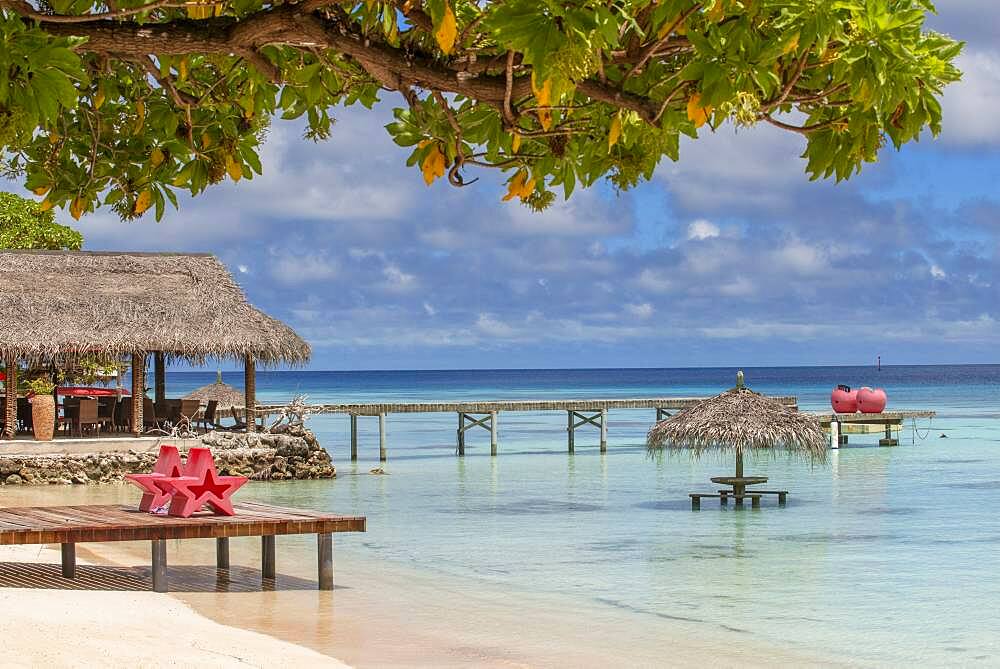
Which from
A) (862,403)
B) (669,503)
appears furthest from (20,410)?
(862,403)

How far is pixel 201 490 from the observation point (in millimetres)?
7969

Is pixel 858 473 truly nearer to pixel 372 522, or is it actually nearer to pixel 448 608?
pixel 372 522

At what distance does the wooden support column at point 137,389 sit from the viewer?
1903 centimetres

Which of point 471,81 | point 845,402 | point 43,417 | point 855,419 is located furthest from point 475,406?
point 471,81

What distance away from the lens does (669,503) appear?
17.9 metres

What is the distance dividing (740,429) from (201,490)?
854 cm

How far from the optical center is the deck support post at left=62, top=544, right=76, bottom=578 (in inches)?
363

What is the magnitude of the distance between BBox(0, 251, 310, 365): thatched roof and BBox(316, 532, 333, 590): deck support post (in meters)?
10.4

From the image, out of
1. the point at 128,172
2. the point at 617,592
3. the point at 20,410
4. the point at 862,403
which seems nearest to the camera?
the point at 128,172

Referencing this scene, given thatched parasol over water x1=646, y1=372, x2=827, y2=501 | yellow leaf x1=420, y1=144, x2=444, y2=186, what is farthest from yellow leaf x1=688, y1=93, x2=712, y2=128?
thatched parasol over water x1=646, y1=372, x2=827, y2=501

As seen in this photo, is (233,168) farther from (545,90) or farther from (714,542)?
(714,542)

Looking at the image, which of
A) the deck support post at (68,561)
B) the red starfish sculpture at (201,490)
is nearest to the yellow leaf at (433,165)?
the red starfish sculpture at (201,490)

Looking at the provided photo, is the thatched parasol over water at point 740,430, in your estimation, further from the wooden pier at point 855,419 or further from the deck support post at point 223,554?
the wooden pier at point 855,419

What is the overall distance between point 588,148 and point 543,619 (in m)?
6.99
